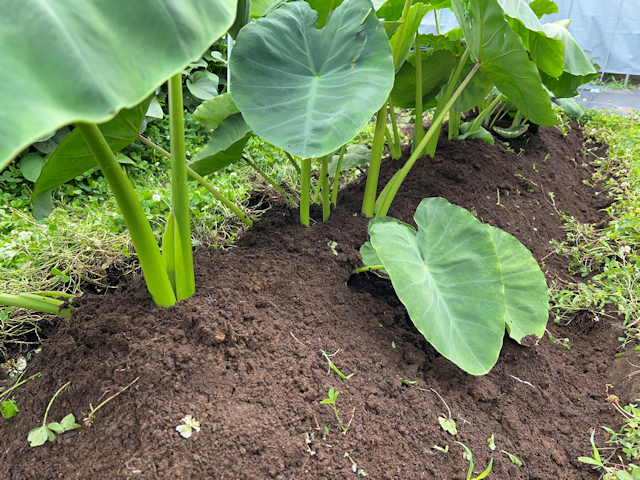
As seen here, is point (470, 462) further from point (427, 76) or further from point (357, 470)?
point (427, 76)

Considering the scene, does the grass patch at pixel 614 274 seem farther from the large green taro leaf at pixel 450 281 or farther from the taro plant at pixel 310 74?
the taro plant at pixel 310 74

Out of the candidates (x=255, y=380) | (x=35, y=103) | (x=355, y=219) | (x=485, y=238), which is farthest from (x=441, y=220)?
(x=35, y=103)

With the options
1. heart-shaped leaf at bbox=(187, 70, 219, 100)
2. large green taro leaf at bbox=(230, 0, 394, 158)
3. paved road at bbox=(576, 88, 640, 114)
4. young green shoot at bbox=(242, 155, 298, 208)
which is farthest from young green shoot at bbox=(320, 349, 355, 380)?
paved road at bbox=(576, 88, 640, 114)

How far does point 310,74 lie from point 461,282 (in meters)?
0.76

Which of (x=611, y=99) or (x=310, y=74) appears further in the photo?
(x=611, y=99)

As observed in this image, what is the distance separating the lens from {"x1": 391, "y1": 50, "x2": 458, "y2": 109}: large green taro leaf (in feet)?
6.15

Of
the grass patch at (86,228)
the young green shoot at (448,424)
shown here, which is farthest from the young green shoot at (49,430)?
the young green shoot at (448,424)

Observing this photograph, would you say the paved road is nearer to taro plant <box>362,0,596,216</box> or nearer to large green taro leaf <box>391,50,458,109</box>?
taro plant <box>362,0,596,216</box>

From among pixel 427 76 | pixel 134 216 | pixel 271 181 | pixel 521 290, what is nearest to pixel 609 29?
pixel 427 76

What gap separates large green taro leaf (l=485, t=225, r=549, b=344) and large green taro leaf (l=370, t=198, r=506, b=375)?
0.67ft

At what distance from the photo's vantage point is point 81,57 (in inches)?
18.2

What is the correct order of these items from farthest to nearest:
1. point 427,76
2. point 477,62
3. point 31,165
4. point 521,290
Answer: point 31,165, point 427,76, point 477,62, point 521,290

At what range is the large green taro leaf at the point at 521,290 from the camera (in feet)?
4.28

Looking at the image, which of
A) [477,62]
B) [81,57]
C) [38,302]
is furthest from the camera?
[477,62]
